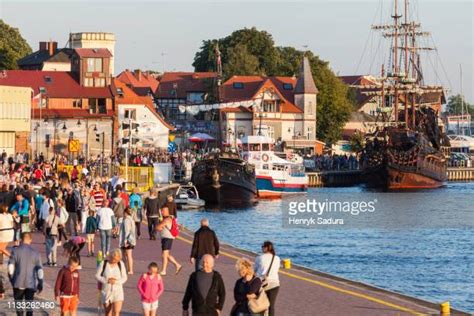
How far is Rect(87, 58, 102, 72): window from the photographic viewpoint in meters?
106

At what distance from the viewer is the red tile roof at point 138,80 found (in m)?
152

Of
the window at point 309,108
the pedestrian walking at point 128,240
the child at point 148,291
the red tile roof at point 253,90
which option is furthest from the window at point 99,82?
the child at point 148,291

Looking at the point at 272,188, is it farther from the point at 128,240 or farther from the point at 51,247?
the point at 128,240

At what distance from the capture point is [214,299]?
1895 centimetres

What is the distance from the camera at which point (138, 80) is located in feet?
513

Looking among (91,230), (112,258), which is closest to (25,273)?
(112,258)

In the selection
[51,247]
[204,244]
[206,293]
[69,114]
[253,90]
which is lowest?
[51,247]

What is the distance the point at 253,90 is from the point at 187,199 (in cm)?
5644

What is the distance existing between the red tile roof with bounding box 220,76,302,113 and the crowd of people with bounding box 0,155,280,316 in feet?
294

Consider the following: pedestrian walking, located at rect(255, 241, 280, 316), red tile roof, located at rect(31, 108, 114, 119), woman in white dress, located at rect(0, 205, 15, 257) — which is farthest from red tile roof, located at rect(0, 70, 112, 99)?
pedestrian walking, located at rect(255, 241, 280, 316)

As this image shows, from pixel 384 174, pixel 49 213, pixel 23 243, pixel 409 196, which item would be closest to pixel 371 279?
pixel 49 213

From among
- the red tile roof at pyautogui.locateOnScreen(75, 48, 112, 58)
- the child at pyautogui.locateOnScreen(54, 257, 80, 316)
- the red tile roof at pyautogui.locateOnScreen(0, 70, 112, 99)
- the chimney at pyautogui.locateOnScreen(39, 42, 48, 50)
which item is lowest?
the child at pyautogui.locateOnScreen(54, 257, 80, 316)

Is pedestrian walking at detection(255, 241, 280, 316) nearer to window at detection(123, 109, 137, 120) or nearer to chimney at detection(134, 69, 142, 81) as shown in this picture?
window at detection(123, 109, 137, 120)

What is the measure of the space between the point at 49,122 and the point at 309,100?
3896 cm
